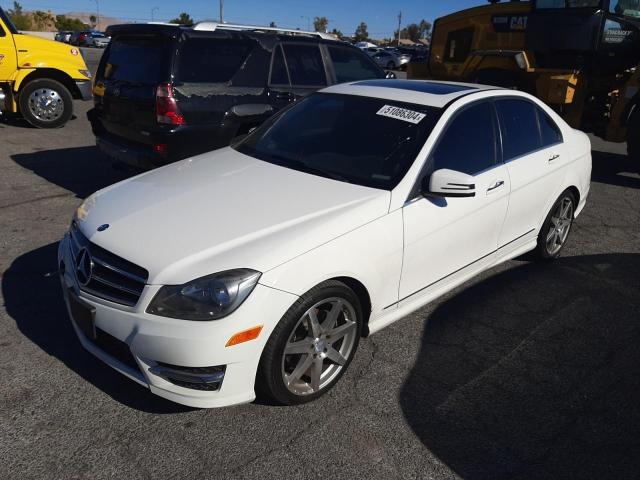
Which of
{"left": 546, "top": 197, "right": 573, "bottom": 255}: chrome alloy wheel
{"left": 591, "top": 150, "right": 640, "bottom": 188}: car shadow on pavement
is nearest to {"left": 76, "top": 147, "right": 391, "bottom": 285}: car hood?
{"left": 546, "top": 197, "right": 573, "bottom": 255}: chrome alloy wheel

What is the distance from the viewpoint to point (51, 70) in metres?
9.75

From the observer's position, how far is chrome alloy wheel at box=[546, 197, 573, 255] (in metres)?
4.80

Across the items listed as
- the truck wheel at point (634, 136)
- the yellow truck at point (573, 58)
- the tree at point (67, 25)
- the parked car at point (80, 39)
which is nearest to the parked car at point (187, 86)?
the yellow truck at point (573, 58)

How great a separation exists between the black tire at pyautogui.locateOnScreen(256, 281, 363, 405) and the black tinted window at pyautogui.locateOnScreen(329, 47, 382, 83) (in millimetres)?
4528

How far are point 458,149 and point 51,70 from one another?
8.59 metres

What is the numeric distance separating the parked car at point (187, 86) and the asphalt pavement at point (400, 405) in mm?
1648

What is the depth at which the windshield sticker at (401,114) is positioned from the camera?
3621mm

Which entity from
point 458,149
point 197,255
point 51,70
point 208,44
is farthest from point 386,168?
point 51,70

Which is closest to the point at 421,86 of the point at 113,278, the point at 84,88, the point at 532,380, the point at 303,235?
the point at 303,235

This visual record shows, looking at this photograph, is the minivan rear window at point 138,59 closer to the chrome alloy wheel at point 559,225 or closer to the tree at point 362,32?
the chrome alloy wheel at point 559,225

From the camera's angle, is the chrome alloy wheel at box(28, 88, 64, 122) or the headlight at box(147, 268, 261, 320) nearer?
the headlight at box(147, 268, 261, 320)

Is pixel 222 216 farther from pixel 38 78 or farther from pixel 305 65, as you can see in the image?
pixel 38 78

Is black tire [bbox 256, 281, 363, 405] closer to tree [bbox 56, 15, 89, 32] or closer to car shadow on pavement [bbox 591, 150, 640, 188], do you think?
car shadow on pavement [bbox 591, 150, 640, 188]

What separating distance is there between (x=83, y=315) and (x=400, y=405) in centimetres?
171
